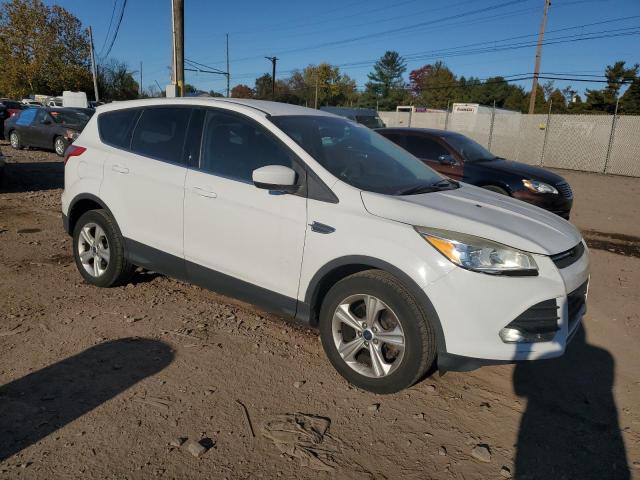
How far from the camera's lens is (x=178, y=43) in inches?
473

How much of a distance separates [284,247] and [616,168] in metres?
20.5

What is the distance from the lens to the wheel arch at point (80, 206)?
4496 millimetres

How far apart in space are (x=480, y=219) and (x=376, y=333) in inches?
37.2

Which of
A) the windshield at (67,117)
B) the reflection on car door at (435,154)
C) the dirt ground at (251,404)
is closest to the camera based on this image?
the dirt ground at (251,404)

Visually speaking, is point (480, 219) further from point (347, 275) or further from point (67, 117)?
point (67, 117)

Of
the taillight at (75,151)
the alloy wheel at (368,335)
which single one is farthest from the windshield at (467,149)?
the taillight at (75,151)

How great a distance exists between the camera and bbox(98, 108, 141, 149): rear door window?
4.43 meters

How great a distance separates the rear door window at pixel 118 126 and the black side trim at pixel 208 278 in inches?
35.7

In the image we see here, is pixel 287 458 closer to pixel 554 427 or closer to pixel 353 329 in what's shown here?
pixel 353 329

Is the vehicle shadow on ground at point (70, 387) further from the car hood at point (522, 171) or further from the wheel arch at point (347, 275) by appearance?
the car hood at point (522, 171)

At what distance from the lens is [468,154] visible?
8312 millimetres

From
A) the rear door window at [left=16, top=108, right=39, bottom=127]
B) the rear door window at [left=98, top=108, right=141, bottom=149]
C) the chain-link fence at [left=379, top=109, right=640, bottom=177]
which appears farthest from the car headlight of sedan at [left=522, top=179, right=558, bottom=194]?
the chain-link fence at [left=379, top=109, right=640, bottom=177]

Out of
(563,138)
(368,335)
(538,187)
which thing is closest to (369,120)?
(563,138)

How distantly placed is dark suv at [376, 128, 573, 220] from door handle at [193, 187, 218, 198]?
5.07 m
